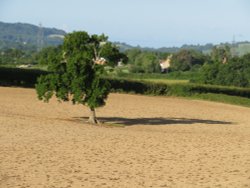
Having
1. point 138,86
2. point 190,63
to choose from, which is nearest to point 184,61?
point 190,63

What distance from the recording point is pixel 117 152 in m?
20.6

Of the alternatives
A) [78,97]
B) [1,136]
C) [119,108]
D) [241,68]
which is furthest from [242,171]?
[241,68]

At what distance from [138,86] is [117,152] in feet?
137

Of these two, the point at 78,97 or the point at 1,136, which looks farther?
the point at 78,97

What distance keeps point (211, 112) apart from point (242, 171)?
3109cm

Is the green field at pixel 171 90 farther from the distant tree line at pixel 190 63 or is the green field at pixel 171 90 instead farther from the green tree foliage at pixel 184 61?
the green tree foliage at pixel 184 61

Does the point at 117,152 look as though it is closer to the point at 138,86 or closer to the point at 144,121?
the point at 144,121

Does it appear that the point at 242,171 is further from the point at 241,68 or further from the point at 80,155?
the point at 241,68

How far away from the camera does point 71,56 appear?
30.0 m

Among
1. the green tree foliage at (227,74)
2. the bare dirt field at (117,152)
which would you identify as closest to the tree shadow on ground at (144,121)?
the bare dirt field at (117,152)

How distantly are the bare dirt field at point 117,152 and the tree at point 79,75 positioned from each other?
5.58 ft

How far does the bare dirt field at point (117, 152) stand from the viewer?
1525 cm

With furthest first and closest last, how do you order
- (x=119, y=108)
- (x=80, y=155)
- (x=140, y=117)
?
1. (x=119, y=108)
2. (x=140, y=117)
3. (x=80, y=155)

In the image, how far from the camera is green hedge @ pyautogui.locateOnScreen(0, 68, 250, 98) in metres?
55.4
